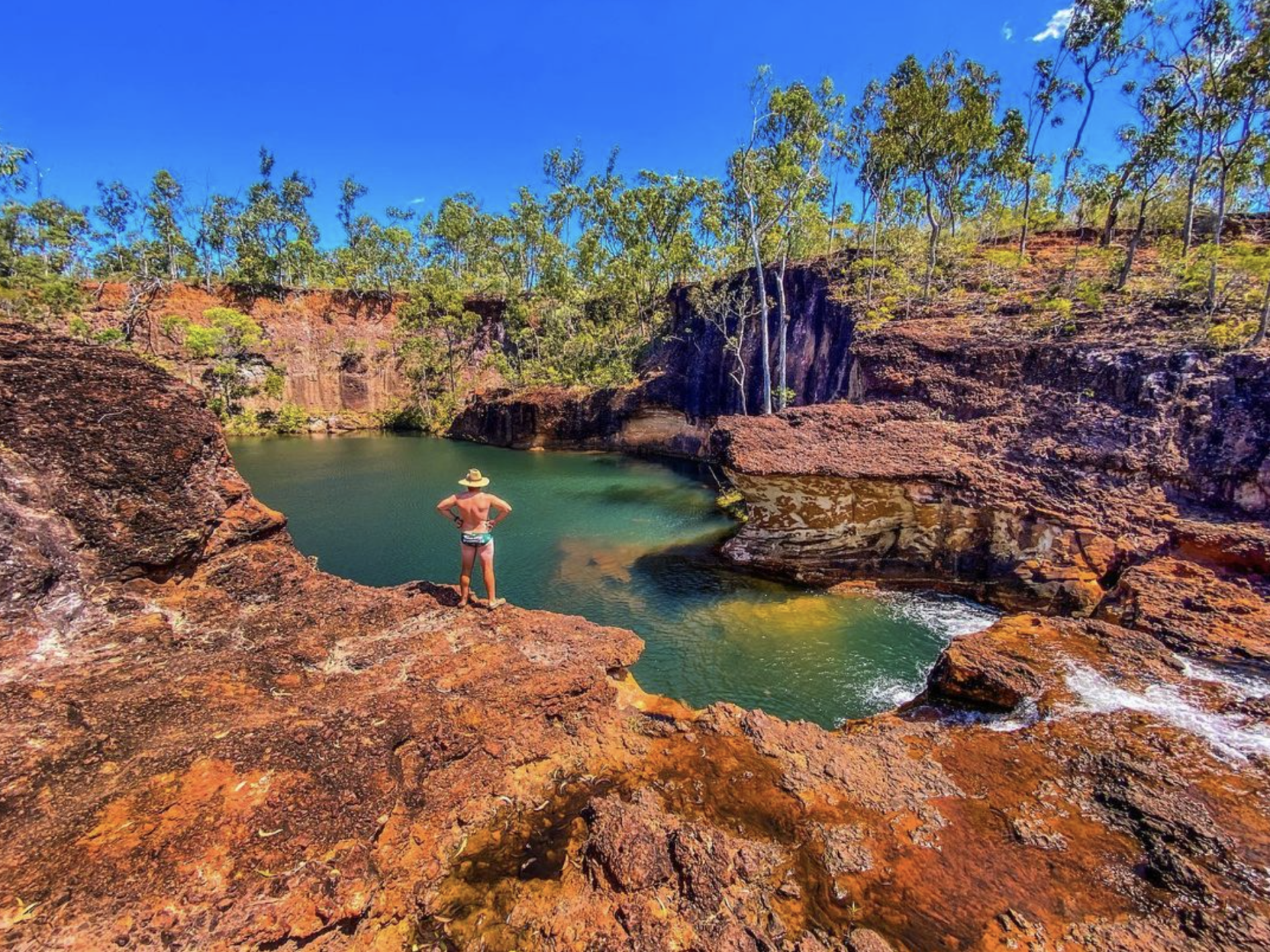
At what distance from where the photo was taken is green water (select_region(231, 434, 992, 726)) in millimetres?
8773

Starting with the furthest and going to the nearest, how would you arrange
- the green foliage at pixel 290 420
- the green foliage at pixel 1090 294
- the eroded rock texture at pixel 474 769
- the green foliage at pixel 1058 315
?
1. the green foliage at pixel 290 420
2. the green foliage at pixel 1090 294
3. the green foliage at pixel 1058 315
4. the eroded rock texture at pixel 474 769

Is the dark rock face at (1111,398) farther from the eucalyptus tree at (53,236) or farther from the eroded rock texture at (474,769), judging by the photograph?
the eucalyptus tree at (53,236)

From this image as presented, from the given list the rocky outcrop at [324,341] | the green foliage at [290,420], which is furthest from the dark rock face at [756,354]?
the green foliage at [290,420]

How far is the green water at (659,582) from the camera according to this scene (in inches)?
345

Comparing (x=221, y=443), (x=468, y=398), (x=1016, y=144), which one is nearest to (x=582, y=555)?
(x=221, y=443)

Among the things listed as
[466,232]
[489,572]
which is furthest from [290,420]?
[489,572]

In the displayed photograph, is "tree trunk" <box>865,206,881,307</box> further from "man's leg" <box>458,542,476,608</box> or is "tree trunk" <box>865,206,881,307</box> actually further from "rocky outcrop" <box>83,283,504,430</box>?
"rocky outcrop" <box>83,283,504,430</box>

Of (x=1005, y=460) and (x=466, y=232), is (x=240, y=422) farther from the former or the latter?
(x=1005, y=460)

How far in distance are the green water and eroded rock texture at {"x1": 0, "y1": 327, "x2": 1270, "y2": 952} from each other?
2323mm

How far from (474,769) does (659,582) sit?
8.41m

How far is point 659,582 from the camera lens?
41.5 ft

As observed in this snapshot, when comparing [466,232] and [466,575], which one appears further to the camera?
[466,232]

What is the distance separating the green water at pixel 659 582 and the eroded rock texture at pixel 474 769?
2323 millimetres

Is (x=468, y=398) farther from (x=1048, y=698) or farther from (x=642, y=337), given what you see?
(x=1048, y=698)
